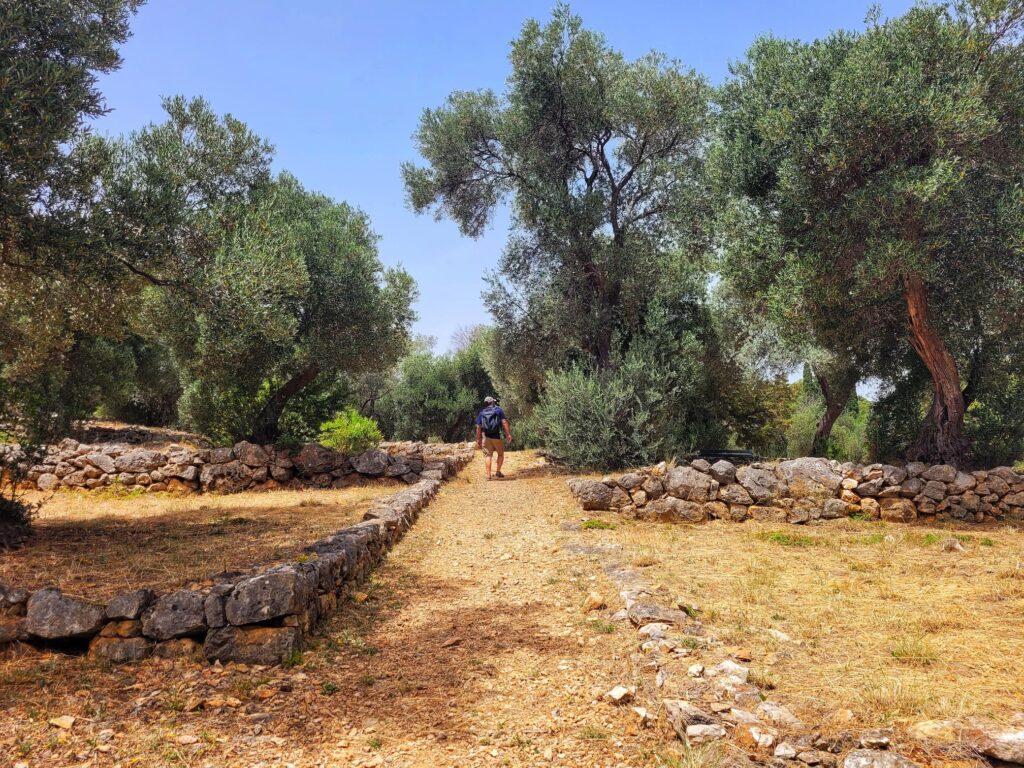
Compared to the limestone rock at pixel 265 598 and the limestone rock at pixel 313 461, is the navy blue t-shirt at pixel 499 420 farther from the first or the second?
the limestone rock at pixel 265 598

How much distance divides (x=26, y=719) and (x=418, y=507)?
27.2 feet

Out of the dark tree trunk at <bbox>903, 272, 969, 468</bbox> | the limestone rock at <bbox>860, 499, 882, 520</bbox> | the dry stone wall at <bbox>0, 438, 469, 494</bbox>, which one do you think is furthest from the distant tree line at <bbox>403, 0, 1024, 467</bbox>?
the dry stone wall at <bbox>0, 438, 469, 494</bbox>

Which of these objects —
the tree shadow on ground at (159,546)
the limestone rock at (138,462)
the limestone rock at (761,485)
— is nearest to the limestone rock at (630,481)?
A: the limestone rock at (761,485)

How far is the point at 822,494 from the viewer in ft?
38.1

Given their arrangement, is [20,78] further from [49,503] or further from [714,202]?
[714,202]

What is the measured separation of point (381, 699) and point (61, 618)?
2666 millimetres

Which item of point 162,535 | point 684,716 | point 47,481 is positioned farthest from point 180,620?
point 47,481

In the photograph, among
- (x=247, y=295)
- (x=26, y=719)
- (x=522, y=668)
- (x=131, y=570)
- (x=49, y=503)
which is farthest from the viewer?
(x=49, y=503)

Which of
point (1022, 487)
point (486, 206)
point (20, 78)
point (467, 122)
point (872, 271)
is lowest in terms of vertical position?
point (1022, 487)

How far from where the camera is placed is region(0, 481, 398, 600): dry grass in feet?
22.5

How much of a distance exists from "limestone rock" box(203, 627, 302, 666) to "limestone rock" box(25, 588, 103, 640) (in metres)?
0.93

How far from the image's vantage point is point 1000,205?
11.6m

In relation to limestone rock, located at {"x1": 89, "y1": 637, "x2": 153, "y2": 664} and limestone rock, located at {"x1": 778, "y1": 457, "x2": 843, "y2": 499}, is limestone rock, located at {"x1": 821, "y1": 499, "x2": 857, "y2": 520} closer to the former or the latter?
limestone rock, located at {"x1": 778, "y1": 457, "x2": 843, "y2": 499}

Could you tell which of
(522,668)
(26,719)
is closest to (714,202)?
(522,668)
